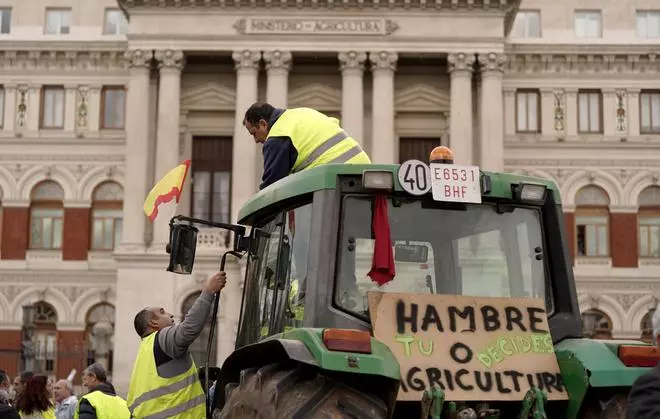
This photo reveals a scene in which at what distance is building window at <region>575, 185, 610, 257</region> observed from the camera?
3991 centimetres

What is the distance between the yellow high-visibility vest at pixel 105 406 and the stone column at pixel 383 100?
29121 mm

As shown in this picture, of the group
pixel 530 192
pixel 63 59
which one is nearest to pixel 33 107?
pixel 63 59

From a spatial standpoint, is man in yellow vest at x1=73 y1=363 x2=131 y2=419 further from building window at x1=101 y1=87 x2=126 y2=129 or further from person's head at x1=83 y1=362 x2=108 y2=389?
building window at x1=101 y1=87 x2=126 y2=129

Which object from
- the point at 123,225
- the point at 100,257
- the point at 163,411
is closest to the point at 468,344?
the point at 163,411

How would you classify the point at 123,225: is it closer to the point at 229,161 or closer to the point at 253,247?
the point at 229,161

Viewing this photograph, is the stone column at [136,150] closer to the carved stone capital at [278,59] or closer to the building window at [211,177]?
the building window at [211,177]

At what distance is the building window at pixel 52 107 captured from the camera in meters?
40.9

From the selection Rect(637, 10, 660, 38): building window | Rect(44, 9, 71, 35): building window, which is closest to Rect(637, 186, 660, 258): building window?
Rect(637, 10, 660, 38): building window

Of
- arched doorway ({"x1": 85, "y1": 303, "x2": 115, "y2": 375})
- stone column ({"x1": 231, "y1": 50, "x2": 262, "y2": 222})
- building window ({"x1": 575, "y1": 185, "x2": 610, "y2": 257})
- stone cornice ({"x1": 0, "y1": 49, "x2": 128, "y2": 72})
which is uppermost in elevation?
stone cornice ({"x1": 0, "y1": 49, "x2": 128, "y2": 72})

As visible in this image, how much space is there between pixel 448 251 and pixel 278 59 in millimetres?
32066

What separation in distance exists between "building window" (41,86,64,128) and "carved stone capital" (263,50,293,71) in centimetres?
844

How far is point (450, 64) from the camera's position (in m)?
38.1

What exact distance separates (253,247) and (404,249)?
1233 millimetres

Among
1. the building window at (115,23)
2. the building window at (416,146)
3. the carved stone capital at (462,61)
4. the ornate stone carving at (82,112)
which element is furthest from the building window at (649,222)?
the ornate stone carving at (82,112)
